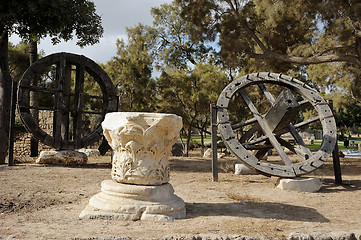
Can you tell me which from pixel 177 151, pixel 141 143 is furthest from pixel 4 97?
pixel 177 151

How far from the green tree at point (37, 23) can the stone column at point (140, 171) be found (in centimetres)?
A: 677

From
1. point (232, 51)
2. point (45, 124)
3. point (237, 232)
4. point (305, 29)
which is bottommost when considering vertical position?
point (237, 232)

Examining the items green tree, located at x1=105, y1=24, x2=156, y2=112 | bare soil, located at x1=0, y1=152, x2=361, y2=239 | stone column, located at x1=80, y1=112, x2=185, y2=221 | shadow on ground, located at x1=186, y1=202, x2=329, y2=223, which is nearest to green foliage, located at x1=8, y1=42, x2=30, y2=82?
green tree, located at x1=105, y1=24, x2=156, y2=112

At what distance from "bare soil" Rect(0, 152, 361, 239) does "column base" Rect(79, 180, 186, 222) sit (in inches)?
5.1

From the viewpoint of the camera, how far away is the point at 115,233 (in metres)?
3.14

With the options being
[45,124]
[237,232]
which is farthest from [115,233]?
[45,124]

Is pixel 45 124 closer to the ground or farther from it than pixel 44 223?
farther from it

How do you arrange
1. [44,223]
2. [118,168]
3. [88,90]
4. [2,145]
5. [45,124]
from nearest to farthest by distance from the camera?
[44,223], [118,168], [2,145], [45,124], [88,90]

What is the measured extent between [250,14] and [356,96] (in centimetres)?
921

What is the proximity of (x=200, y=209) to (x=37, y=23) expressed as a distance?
869cm

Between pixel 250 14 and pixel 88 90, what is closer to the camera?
pixel 250 14

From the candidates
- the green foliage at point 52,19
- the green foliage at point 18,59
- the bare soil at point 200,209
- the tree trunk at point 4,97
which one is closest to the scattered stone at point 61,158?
the tree trunk at point 4,97

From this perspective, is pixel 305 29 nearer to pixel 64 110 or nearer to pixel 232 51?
pixel 232 51

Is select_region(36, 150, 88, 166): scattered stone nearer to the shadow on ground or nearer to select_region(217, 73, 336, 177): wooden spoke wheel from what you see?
select_region(217, 73, 336, 177): wooden spoke wheel
